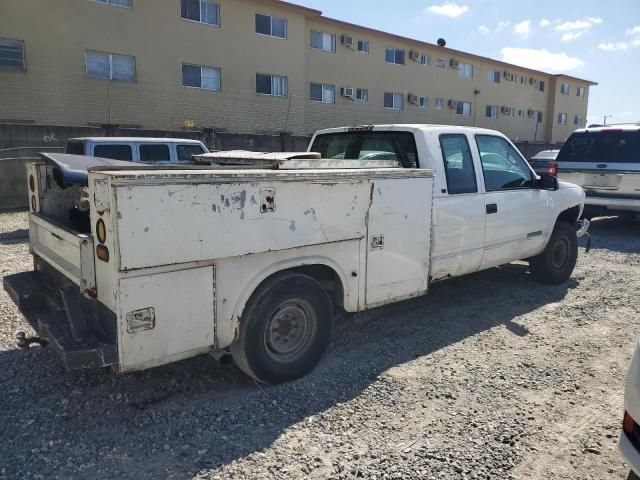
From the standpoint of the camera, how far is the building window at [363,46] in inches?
1024

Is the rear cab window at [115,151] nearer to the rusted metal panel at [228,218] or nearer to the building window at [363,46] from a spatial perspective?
the rusted metal panel at [228,218]

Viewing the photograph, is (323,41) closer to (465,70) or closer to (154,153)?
(465,70)

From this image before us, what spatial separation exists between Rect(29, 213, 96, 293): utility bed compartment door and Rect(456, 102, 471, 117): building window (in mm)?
31138

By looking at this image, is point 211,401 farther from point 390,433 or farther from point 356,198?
point 356,198

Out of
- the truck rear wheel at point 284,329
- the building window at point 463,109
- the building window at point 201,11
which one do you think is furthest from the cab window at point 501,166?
the building window at point 463,109

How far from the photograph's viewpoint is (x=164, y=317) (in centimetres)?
311

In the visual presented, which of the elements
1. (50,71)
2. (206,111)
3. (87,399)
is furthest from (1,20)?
(87,399)

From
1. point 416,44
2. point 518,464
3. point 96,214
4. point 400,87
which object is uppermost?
point 416,44

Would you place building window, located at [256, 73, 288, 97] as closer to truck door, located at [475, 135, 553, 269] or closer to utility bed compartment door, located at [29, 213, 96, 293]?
truck door, located at [475, 135, 553, 269]

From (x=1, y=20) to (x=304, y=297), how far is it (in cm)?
1688

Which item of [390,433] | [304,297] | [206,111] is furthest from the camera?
[206,111]

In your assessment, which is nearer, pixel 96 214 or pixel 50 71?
pixel 96 214

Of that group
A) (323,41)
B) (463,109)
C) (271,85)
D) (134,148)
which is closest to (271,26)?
(271,85)

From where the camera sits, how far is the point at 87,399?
3.52 m
